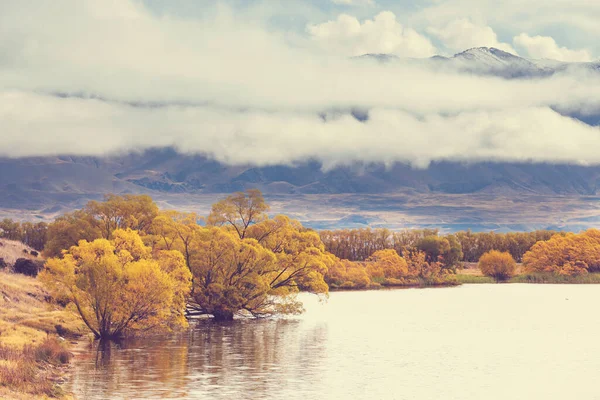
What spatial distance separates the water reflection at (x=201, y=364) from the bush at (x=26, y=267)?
107 feet

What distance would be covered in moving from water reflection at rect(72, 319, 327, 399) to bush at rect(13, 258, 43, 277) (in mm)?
32540

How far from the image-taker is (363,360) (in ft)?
213

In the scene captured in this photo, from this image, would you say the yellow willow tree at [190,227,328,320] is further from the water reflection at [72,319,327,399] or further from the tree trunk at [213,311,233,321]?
the water reflection at [72,319,327,399]

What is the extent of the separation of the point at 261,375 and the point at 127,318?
20507mm

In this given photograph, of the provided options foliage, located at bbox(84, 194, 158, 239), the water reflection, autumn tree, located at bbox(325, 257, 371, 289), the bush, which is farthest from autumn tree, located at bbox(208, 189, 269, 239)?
autumn tree, located at bbox(325, 257, 371, 289)

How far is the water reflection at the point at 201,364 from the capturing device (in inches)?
1986

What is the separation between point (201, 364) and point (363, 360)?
13621 millimetres

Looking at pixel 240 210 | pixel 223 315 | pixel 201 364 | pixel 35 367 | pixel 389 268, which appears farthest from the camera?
pixel 389 268

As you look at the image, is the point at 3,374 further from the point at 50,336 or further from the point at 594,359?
the point at 594,359

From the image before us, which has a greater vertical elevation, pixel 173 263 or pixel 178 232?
pixel 178 232

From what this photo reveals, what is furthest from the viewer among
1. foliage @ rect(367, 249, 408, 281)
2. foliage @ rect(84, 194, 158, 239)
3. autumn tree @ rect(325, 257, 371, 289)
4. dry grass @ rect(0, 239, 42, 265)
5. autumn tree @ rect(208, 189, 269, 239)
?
foliage @ rect(367, 249, 408, 281)

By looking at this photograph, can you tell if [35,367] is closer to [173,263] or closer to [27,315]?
[27,315]

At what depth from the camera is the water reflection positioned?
50.4 metres

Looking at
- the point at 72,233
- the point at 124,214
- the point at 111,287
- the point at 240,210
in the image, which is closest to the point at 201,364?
the point at 111,287
